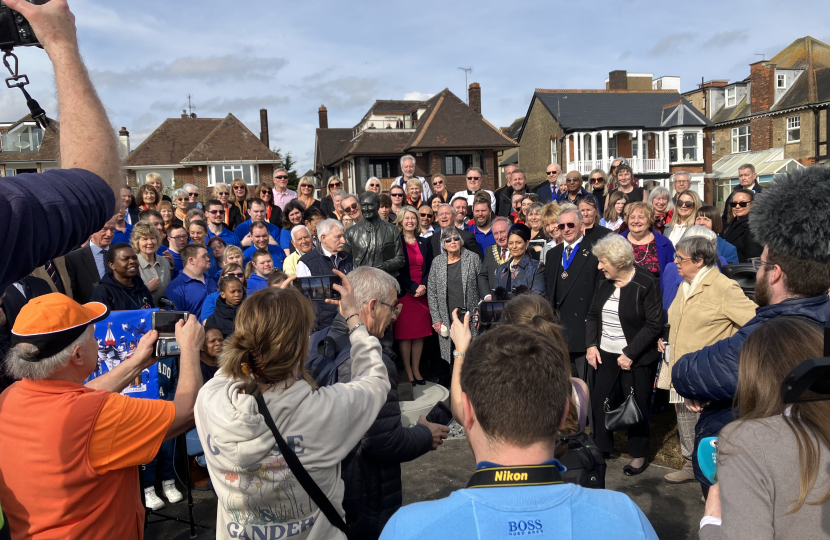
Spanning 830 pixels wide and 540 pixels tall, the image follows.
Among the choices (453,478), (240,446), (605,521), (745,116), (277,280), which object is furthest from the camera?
(745,116)

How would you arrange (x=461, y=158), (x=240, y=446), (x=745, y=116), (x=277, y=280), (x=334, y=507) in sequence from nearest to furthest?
(x=240, y=446) < (x=334, y=507) < (x=277, y=280) < (x=461, y=158) < (x=745, y=116)

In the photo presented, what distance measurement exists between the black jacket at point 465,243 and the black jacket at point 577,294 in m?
1.69

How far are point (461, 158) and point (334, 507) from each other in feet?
113

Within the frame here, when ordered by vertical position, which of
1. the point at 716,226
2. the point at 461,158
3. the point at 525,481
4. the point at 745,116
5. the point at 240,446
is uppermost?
the point at 745,116

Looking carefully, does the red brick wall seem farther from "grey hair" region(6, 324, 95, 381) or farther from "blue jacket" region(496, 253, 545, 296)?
"grey hair" region(6, 324, 95, 381)

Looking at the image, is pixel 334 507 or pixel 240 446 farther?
pixel 334 507

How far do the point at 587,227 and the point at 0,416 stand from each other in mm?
6342

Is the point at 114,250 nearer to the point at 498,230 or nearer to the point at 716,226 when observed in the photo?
the point at 498,230

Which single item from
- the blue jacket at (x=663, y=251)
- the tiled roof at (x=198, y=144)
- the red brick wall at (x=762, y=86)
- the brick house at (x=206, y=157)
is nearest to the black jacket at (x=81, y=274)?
the blue jacket at (x=663, y=251)

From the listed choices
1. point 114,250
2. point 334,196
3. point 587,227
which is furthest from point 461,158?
point 114,250

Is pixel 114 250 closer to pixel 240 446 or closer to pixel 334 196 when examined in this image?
pixel 240 446

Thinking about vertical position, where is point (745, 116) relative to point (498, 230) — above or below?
above

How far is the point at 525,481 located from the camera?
1.42 meters

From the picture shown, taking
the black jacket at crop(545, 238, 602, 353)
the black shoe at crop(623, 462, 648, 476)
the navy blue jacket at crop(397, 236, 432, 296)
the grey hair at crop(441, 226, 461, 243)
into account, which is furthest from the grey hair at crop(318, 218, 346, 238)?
the black shoe at crop(623, 462, 648, 476)
